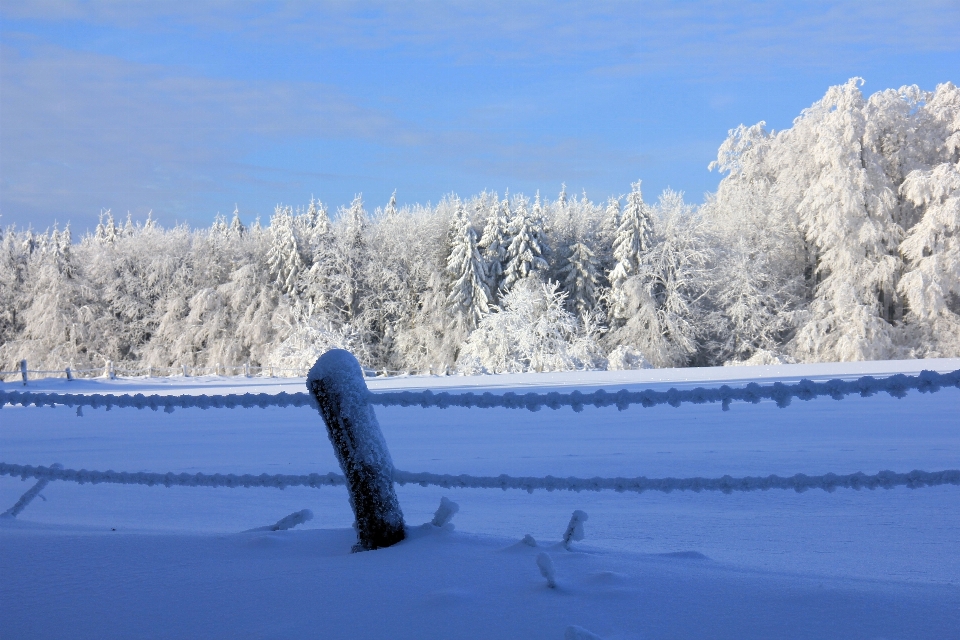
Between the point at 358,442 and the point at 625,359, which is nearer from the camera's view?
the point at 358,442

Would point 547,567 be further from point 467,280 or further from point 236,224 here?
point 236,224

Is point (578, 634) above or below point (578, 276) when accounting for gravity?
below

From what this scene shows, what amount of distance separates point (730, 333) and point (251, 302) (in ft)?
83.3

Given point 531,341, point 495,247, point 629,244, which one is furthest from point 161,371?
point 629,244

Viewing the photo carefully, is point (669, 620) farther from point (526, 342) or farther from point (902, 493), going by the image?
point (526, 342)

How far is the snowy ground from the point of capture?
Result: 2350mm

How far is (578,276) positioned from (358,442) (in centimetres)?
3740

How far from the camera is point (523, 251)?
38.5 meters

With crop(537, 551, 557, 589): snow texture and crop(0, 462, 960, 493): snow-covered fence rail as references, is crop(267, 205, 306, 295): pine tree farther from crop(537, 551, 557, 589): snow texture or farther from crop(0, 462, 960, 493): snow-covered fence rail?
crop(537, 551, 557, 589): snow texture

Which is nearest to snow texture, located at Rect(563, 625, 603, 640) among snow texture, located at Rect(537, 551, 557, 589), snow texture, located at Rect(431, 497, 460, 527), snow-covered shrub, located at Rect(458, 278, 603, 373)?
snow texture, located at Rect(537, 551, 557, 589)

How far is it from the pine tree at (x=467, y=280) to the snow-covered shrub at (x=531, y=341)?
15.3ft

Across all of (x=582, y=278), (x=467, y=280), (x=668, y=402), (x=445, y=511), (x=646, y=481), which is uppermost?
(x=582, y=278)

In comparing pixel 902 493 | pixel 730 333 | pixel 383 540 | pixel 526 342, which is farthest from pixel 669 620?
pixel 730 333

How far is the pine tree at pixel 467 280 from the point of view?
38.8m
